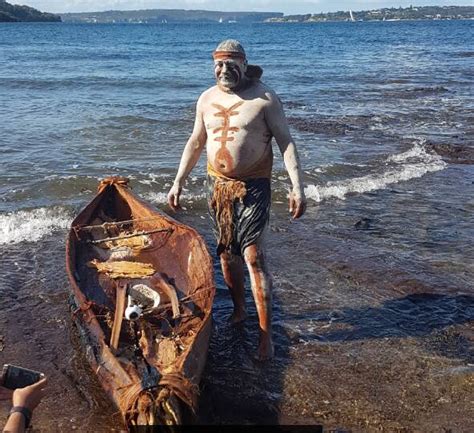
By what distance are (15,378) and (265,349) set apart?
2.45m

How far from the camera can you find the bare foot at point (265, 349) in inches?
202

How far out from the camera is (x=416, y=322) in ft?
19.0

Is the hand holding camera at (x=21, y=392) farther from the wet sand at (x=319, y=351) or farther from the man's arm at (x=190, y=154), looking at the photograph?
the man's arm at (x=190, y=154)

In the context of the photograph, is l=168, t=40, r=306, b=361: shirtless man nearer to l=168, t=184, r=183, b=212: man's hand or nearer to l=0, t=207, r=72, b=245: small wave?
Answer: l=168, t=184, r=183, b=212: man's hand

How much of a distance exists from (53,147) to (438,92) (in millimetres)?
16260

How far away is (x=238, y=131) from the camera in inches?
191

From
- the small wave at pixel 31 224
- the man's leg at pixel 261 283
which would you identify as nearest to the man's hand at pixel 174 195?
the man's leg at pixel 261 283

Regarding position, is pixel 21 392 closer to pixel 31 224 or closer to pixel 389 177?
pixel 31 224

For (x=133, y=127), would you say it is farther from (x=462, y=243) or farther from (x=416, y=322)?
(x=416, y=322)

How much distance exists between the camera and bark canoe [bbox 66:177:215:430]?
3.88 meters

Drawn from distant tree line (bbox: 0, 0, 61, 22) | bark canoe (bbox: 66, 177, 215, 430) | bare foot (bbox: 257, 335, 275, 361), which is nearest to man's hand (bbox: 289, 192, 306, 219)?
bark canoe (bbox: 66, 177, 215, 430)

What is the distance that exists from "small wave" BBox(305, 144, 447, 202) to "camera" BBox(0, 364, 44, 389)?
7384 mm

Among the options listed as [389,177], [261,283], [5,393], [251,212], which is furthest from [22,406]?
[389,177]

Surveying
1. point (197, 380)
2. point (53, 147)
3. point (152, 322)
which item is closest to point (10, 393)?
point (197, 380)
